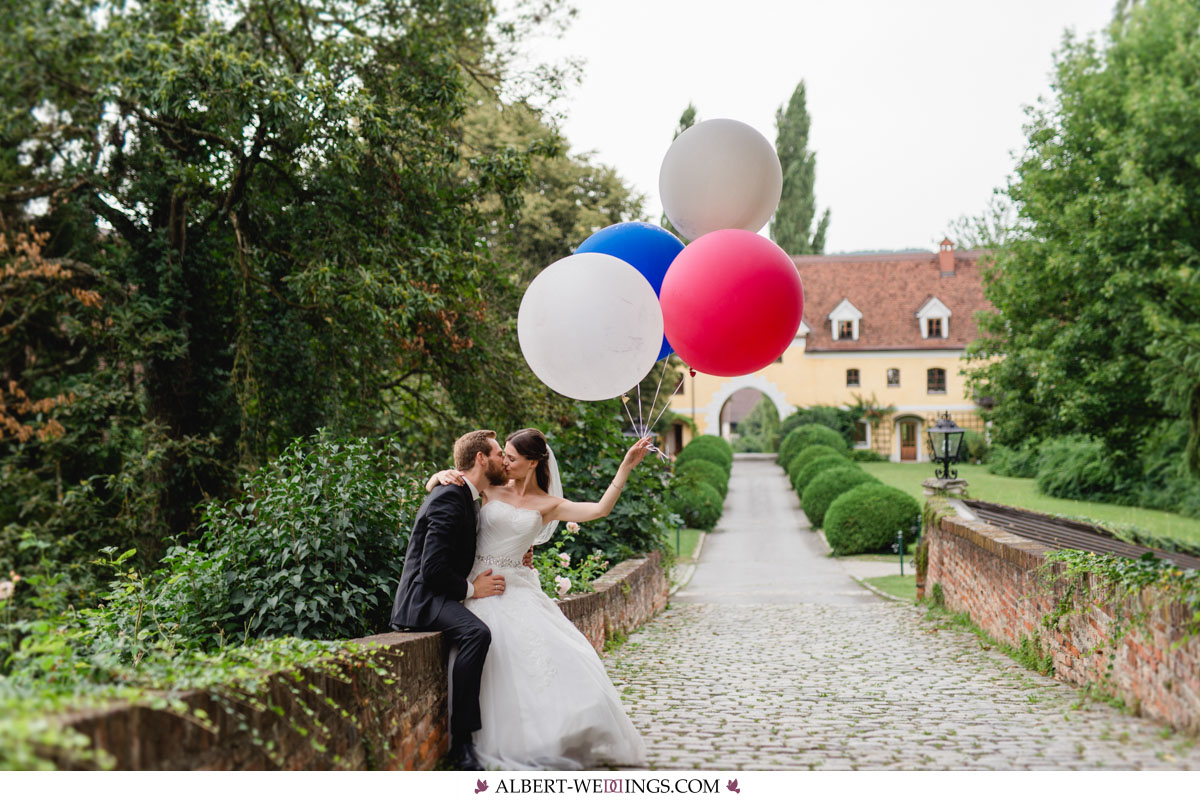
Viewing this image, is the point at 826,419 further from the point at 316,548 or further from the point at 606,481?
the point at 316,548

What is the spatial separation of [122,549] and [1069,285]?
74.6 feet

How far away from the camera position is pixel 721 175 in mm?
6047

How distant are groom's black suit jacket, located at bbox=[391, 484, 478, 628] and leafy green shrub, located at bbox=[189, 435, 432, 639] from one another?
679mm

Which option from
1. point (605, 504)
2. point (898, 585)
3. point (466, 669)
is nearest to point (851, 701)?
point (605, 504)

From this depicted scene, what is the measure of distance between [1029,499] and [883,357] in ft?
61.8

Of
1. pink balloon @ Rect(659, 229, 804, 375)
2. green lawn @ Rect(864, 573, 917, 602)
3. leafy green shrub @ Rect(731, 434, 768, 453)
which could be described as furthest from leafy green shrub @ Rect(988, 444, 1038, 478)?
pink balloon @ Rect(659, 229, 804, 375)

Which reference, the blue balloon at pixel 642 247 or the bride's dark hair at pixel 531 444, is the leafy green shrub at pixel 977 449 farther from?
the bride's dark hair at pixel 531 444

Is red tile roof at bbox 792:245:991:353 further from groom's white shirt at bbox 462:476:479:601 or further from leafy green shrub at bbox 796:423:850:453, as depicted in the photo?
groom's white shirt at bbox 462:476:479:601

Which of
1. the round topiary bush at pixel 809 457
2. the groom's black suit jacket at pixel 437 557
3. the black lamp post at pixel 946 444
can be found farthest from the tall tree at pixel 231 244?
the round topiary bush at pixel 809 457

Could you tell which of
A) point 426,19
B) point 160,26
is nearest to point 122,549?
point 160,26

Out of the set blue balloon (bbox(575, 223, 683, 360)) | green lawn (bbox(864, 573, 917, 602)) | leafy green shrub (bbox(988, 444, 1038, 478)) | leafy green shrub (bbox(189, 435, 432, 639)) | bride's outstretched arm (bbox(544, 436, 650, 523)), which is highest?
blue balloon (bbox(575, 223, 683, 360))

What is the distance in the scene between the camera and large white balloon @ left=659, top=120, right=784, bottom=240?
6.05 meters

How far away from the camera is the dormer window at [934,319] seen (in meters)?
47.8

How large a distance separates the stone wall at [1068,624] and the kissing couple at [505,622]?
8.18 feet
